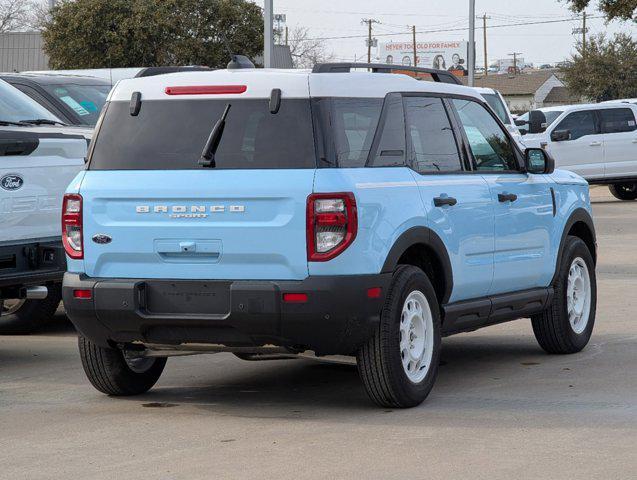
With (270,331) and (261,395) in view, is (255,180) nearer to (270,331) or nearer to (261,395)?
(270,331)

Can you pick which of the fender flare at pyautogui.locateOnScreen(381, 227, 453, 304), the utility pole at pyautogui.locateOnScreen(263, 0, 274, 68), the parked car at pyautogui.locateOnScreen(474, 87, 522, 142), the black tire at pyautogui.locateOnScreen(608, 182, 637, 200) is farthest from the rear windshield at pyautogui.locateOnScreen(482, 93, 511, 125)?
the fender flare at pyautogui.locateOnScreen(381, 227, 453, 304)

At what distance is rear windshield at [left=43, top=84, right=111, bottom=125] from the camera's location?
13445 millimetres

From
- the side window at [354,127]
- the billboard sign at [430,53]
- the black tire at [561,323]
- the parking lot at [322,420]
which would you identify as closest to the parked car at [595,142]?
the parking lot at [322,420]

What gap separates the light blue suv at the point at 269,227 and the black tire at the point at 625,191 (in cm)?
2232

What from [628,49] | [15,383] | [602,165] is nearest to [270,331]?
[15,383]

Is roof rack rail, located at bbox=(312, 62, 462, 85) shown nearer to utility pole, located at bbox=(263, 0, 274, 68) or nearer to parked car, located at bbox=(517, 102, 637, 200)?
utility pole, located at bbox=(263, 0, 274, 68)

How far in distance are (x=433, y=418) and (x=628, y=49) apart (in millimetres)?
70254

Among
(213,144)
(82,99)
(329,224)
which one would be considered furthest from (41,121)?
(329,224)

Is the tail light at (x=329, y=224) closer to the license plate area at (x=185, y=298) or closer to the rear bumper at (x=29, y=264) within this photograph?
the license plate area at (x=185, y=298)

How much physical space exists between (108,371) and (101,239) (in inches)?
37.3

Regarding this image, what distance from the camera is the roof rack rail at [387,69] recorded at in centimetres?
787

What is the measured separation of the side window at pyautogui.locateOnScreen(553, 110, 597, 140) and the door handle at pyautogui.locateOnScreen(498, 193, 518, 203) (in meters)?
20.0

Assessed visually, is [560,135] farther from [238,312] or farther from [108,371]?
[238,312]

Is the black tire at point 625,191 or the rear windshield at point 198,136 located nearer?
the rear windshield at point 198,136
